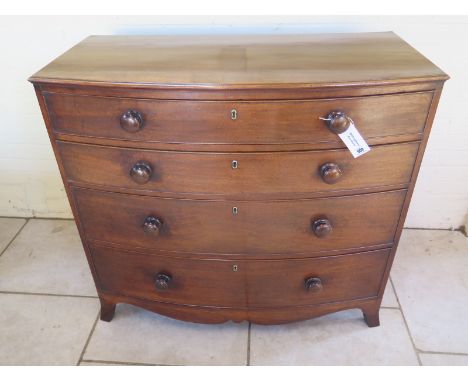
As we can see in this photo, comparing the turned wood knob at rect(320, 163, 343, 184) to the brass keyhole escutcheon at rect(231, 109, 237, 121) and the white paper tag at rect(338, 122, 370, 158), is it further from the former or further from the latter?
the brass keyhole escutcheon at rect(231, 109, 237, 121)

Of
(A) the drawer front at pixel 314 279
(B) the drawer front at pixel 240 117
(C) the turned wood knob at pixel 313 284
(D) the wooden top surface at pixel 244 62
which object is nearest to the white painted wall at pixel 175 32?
(D) the wooden top surface at pixel 244 62

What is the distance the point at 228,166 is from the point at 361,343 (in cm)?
88

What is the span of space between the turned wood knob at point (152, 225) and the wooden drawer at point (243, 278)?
135mm

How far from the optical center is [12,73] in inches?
64.5

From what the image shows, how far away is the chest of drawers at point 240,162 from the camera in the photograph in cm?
95

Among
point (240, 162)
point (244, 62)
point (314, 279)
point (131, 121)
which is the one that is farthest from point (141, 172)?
point (314, 279)

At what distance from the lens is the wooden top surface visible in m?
0.93

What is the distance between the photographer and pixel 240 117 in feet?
3.14

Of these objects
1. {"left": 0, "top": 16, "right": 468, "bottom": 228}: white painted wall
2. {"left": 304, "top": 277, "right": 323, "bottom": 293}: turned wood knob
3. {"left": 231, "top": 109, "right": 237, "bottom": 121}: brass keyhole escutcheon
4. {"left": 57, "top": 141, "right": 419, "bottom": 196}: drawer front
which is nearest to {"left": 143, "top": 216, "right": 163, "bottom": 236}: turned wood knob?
{"left": 57, "top": 141, "right": 419, "bottom": 196}: drawer front

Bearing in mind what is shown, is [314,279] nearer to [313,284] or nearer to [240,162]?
[313,284]

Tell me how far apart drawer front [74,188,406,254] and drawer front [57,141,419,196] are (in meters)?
0.05

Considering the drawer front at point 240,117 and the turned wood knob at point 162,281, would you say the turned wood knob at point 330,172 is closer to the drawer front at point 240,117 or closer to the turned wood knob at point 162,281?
the drawer front at point 240,117
